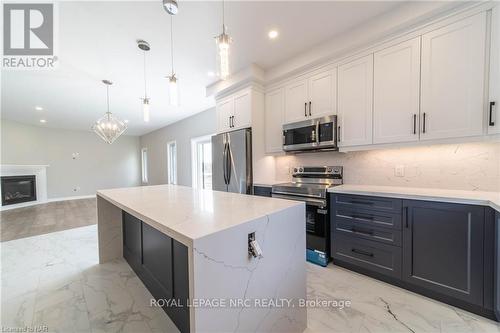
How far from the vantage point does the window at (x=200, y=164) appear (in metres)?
5.39

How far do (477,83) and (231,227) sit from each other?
2.28 meters

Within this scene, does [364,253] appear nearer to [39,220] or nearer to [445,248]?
[445,248]

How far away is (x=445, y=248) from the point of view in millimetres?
1557

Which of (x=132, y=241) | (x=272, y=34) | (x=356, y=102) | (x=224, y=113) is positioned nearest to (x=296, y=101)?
(x=356, y=102)

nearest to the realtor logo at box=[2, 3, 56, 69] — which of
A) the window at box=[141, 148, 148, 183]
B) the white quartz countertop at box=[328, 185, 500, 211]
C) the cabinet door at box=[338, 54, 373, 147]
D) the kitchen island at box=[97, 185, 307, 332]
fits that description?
the kitchen island at box=[97, 185, 307, 332]

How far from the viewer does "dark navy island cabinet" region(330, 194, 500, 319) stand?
1411mm

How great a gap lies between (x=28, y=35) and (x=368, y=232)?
4.16 meters

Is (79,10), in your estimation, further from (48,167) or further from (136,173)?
(136,173)

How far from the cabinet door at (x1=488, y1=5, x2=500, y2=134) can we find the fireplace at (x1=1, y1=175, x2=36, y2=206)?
10.0 metres

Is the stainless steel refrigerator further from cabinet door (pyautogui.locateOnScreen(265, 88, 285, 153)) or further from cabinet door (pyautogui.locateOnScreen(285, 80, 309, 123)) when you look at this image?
cabinet door (pyautogui.locateOnScreen(285, 80, 309, 123))

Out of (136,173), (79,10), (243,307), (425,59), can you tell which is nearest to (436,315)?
(243,307)

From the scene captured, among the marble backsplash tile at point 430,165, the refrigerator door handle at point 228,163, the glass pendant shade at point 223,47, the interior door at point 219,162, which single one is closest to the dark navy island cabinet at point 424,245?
the marble backsplash tile at point 430,165

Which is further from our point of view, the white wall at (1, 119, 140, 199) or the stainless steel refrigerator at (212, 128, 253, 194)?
the white wall at (1, 119, 140, 199)

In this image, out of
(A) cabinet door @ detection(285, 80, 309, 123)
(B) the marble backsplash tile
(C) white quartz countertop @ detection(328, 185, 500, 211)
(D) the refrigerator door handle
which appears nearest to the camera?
(C) white quartz countertop @ detection(328, 185, 500, 211)
